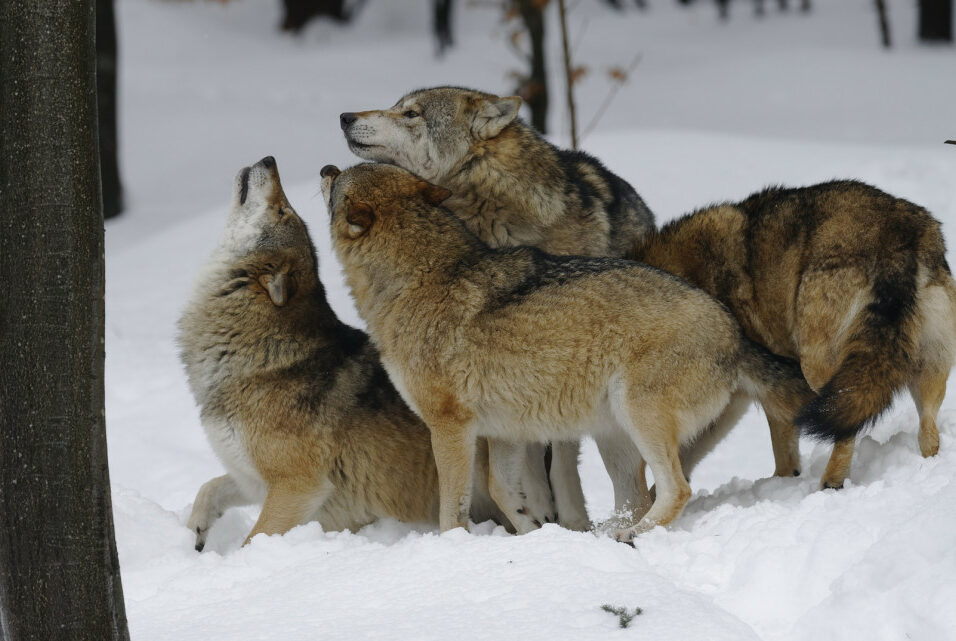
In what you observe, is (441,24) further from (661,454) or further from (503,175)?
(661,454)

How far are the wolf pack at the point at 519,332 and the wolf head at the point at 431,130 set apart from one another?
0.01 metres

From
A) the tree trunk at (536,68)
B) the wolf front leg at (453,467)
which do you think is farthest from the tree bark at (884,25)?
the wolf front leg at (453,467)

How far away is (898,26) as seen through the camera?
2580cm

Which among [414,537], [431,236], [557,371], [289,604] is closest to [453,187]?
[431,236]

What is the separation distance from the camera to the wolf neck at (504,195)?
19.7ft

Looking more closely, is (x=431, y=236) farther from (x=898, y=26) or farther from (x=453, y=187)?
(x=898, y=26)

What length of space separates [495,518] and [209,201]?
12.0m

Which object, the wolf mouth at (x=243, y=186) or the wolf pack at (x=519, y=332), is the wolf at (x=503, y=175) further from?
the wolf mouth at (x=243, y=186)

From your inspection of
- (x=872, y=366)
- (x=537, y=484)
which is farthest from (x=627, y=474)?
(x=872, y=366)

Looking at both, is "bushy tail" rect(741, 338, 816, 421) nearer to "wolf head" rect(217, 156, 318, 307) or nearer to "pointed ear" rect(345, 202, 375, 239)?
"pointed ear" rect(345, 202, 375, 239)

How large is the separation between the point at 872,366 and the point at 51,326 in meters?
3.42

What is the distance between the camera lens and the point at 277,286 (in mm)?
5750

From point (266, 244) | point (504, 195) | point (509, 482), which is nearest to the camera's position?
point (509, 482)

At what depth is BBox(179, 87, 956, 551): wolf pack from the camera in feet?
16.3
